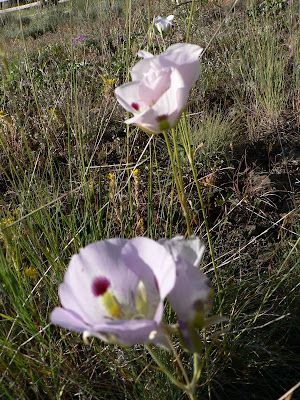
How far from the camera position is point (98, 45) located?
490 centimetres

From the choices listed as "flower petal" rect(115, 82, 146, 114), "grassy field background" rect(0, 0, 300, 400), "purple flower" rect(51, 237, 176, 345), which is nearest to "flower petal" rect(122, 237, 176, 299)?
"purple flower" rect(51, 237, 176, 345)

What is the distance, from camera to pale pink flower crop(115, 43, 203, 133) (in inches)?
34.6

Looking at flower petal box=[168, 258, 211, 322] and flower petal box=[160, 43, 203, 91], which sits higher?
flower petal box=[160, 43, 203, 91]

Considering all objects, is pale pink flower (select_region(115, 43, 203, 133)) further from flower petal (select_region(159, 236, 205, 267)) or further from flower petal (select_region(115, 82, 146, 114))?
flower petal (select_region(159, 236, 205, 267))

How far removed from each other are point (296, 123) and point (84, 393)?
6.26ft

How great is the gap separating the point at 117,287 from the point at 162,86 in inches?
14.1

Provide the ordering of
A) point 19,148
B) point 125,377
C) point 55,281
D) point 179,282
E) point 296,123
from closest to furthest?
1. point 179,282
2. point 125,377
3. point 55,281
4. point 19,148
5. point 296,123

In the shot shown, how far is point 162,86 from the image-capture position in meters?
0.88

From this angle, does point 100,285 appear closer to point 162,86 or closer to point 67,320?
point 67,320

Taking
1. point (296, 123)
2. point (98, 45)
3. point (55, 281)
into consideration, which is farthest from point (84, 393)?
point (98, 45)

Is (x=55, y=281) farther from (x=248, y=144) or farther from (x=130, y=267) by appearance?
(x=248, y=144)

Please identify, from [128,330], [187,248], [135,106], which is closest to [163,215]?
[135,106]

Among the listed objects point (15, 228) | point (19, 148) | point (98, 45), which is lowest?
point (98, 45)

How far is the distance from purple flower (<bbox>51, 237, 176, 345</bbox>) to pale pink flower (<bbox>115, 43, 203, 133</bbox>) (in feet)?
1.02
